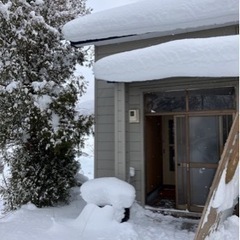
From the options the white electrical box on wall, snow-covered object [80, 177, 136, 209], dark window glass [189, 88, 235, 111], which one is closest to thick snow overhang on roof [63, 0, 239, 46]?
dark window glass [189, 88, 235, 111]

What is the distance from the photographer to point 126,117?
7184mm

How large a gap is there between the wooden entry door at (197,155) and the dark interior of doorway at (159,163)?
0.80 metres

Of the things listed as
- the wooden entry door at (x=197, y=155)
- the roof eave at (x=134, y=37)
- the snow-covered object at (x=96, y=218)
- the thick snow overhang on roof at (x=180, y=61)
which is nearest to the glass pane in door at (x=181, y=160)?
the wooden entry door at (x=197, y=155)

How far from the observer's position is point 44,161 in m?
8.18

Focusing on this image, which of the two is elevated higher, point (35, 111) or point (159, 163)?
point (35, 111)

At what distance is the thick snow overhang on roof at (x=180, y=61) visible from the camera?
529 cm

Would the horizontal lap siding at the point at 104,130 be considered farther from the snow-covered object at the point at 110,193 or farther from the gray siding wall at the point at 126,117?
the snow-covered object at the point at 110,193

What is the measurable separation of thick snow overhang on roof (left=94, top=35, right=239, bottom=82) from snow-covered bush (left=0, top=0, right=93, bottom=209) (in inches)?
68.8

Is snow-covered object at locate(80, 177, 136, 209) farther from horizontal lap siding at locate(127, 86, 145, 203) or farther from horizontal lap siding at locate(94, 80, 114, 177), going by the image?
horizontal lap siding at locate(94, 80, 114, 177)

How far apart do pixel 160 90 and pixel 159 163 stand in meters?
3.15

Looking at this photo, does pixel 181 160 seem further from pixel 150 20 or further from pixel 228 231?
pixel 150 20

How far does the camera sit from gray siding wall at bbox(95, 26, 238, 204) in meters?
6.87

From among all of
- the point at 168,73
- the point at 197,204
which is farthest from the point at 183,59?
the point at 197,204

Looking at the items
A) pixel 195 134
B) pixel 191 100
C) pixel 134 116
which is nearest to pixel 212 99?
pixel 191 100
